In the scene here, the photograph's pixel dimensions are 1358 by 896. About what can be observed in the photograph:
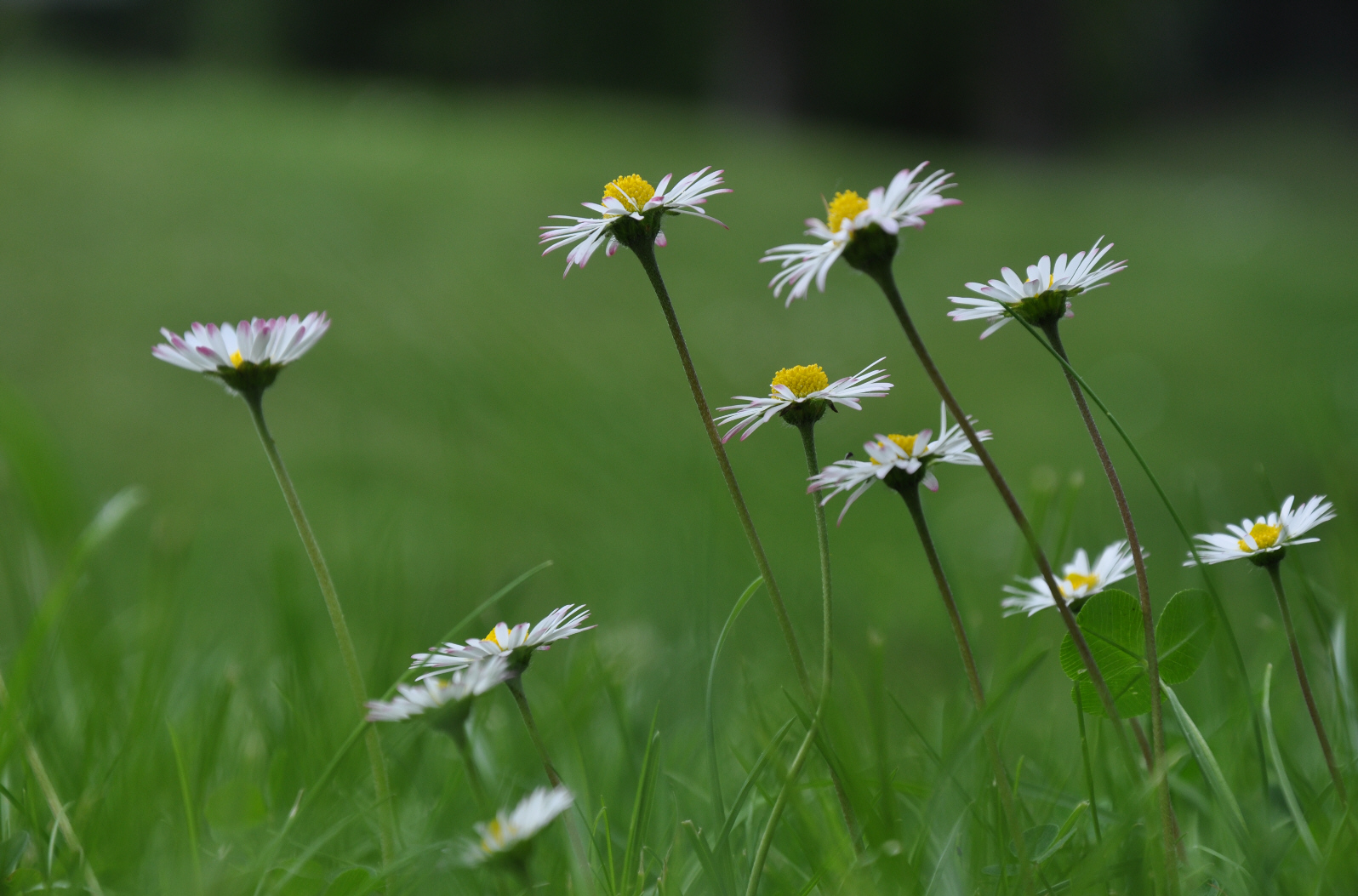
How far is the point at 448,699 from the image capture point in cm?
42

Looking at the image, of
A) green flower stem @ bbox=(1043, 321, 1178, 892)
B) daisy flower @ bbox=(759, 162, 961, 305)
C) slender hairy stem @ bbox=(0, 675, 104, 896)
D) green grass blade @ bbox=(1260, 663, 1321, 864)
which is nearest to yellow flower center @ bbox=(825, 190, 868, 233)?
daisy flower @ bbox=(759, 162, 961, 305)

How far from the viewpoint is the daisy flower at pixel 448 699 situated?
16.3 inches

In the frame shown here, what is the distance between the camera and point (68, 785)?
69 centimetres

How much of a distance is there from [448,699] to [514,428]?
1.38 metres

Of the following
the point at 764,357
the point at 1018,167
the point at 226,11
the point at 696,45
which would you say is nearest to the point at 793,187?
the point at 764,357

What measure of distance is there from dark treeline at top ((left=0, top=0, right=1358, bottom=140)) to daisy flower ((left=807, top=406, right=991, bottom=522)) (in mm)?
9353

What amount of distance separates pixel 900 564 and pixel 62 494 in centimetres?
140

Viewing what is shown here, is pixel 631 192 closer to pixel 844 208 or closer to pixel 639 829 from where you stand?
pixel 844 208

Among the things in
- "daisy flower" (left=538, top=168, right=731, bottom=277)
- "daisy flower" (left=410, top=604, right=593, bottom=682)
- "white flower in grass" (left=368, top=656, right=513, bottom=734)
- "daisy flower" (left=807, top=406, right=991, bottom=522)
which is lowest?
"white flower in grass" (left=368, top=656, right=513, bottom=734)

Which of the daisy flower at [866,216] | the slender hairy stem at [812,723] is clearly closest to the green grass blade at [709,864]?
the slender hairy stem at [812,723]

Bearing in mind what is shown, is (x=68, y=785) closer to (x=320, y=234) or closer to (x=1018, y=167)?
(x=320, y=234)

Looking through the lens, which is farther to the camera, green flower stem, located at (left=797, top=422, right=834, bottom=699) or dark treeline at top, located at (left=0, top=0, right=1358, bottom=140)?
dark treeline at top, located at (left=0, top=0, right=1358, bottom=140)

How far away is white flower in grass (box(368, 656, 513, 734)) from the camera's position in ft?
1.35

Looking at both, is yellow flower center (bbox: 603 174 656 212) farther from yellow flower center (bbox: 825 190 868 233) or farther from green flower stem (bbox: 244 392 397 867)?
green flower stem (bbox: 244 392 397 867)
